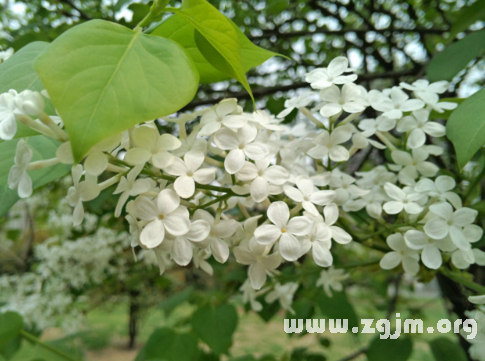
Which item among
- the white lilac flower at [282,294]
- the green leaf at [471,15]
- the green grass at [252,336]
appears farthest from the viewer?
the green grass at [252,336]

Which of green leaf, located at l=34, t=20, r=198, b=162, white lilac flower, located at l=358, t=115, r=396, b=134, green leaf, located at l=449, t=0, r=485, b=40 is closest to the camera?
green leaf, located at l=34, t=20, r=198, b=162

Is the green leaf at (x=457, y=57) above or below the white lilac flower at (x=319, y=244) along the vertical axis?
above

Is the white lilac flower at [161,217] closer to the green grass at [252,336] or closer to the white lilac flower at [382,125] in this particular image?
the white lilac flower at [382,125]

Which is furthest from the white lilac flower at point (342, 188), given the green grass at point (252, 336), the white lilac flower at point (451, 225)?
the green grass at point (252, 336)

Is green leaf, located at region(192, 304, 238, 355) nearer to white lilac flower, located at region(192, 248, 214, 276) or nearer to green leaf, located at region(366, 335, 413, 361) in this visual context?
green leaf, located at region(366, 335, 413, 361)

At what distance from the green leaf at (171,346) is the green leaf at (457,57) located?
33.3 inches

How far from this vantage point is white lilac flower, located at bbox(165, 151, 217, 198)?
44 cm

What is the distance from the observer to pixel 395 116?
602mm

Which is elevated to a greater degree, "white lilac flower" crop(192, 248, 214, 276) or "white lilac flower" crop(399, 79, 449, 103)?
"white lilac flower" crop(399, 79, 449, 103)

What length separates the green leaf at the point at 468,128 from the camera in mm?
430

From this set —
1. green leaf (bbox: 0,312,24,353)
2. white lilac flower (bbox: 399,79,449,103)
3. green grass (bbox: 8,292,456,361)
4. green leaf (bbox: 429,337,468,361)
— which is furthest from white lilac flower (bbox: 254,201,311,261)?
green grass (bbox: 8,292,456,361)

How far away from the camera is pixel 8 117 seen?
0.40 meters

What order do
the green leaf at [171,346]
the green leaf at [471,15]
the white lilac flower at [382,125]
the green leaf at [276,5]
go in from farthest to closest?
the green leaf at [276,5]
the green leaf at [171,346]
the green leaf at [471,15]
the white lilac flower at [382,125]

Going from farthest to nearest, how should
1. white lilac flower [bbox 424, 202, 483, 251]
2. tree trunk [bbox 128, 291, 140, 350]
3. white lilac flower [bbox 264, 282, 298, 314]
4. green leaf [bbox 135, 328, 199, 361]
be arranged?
tree trunk [bbox 128, 291, 140, 350] → green leaf [bbox 135, 328, 199, 361] → white lilac flower [bbox 264, 282, 298, 314] → white lilac flower [bbox 424, 202, 483, 251]
